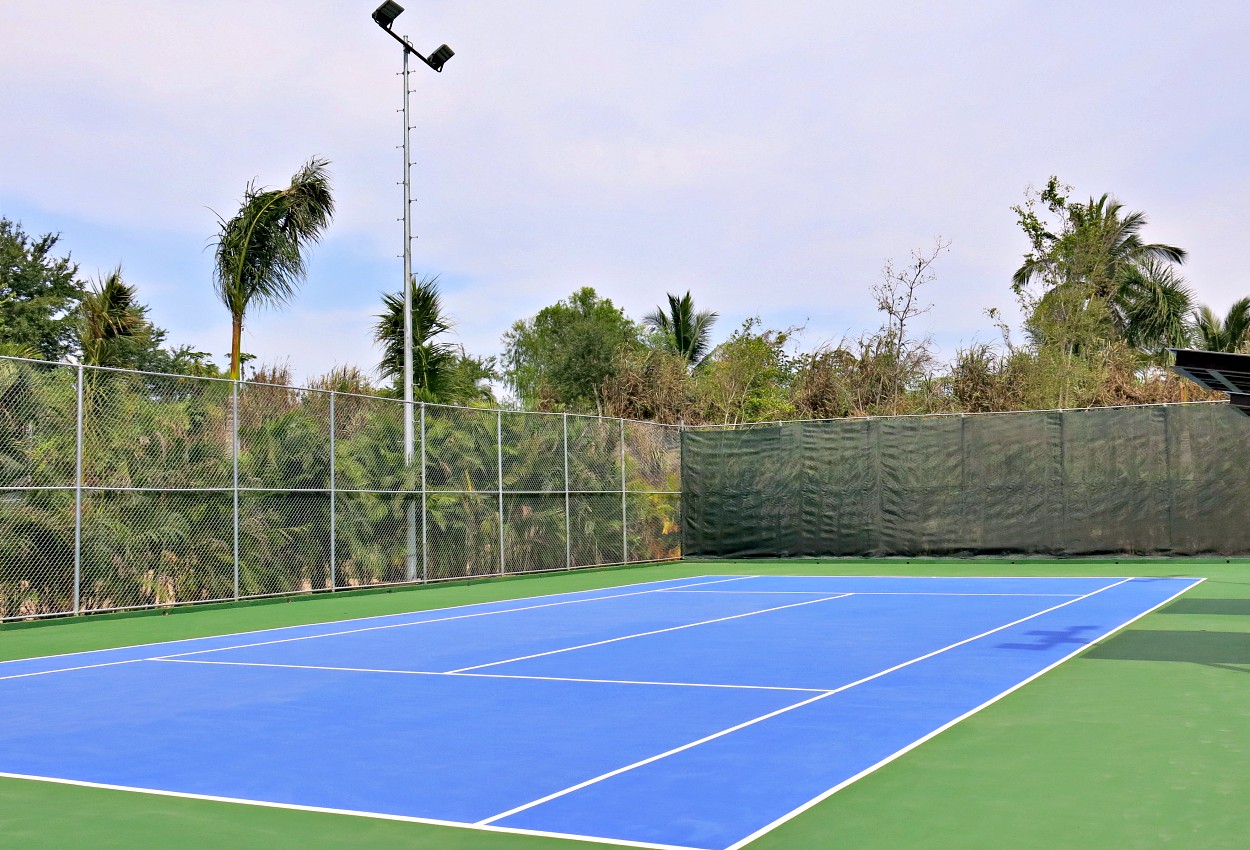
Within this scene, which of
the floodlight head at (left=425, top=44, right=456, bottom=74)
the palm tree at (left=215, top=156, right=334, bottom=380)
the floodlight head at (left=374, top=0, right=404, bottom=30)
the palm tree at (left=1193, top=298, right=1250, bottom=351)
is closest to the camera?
the floodlight head at (left=374, top=0, right=404, bottom=30)

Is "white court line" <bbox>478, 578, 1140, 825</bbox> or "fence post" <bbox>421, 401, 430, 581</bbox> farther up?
"fence post" <bbox>421, 401, 430, 581</bbox>

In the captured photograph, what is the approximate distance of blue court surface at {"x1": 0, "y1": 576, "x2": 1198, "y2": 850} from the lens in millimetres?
4734

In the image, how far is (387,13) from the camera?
57.0 feet

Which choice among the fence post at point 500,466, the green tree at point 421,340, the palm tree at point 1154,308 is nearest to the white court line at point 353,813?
the fence post at point 500,466

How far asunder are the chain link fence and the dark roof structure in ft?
31.5

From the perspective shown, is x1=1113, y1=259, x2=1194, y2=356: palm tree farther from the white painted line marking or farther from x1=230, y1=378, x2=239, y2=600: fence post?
x1=230, y1=378, x2=239, y2=600: fence post

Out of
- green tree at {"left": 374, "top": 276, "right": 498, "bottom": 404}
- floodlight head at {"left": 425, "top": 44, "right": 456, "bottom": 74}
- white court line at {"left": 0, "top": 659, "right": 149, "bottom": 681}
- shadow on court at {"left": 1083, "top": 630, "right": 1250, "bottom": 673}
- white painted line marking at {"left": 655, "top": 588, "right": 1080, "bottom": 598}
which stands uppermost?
floodlight head at {"left": 425, "top": 44, "right": 456, "bottom": 74}

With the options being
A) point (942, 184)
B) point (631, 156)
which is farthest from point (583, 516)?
point (942, 184)

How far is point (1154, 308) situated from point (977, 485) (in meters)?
16.8

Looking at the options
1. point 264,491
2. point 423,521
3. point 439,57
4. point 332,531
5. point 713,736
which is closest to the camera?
point 713,736

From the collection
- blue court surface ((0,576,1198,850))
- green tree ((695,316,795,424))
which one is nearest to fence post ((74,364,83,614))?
blue court surface ((0,576,1198,850))

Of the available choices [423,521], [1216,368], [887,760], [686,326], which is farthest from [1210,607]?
[686,326]

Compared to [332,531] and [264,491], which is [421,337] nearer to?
[332,531]

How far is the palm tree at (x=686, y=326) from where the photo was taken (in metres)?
38.0
